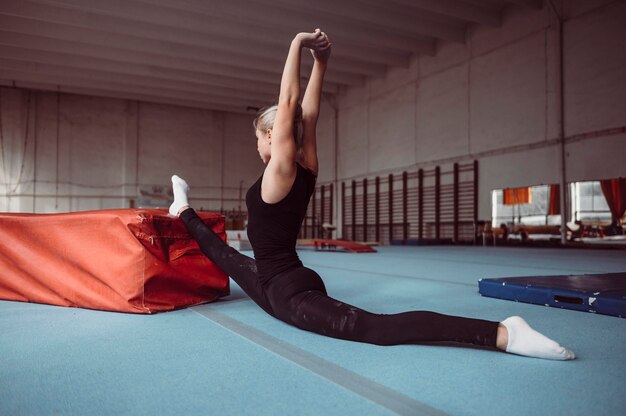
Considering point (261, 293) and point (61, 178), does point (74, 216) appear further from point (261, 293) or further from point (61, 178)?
point (61, 178)

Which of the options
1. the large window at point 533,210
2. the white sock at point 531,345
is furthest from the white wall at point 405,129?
the white sock at point 531,345

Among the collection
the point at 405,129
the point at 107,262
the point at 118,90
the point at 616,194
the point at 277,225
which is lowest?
the point at 107,262

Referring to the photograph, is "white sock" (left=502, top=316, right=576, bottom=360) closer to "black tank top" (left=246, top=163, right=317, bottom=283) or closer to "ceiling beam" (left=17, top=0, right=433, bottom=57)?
"black tank top" (left=246, top=163, right=317, bottom=283)

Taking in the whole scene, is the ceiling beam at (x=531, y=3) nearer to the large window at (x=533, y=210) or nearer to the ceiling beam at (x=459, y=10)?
the ceiling beam at (x=459, y=10)

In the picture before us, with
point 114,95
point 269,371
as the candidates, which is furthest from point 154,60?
point 269,371

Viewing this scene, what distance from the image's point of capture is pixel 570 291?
239 cm

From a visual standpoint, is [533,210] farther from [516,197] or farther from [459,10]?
[459,10]

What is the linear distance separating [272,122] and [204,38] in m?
10.4

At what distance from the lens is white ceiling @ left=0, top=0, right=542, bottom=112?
9.74m

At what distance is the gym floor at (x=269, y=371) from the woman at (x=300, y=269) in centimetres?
6

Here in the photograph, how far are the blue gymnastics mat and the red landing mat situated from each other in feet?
5.55

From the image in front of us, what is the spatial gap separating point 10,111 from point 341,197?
11.2m

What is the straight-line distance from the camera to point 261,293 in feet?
6.93

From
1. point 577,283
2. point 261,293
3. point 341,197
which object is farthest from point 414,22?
point 261,293
